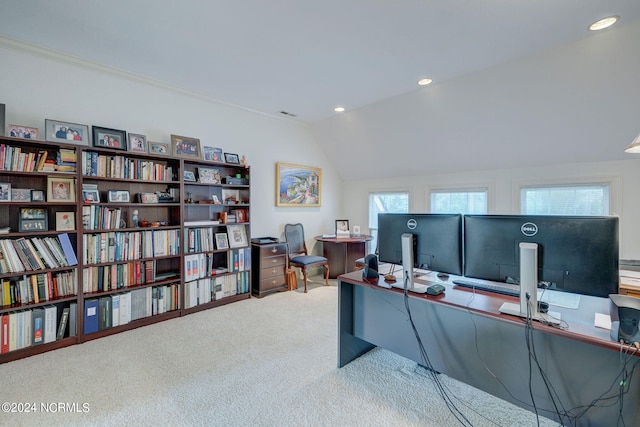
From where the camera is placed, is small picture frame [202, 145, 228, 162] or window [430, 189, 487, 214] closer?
small picture frame [202, 145, 228, 162]

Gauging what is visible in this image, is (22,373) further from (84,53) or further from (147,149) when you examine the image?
(84,53)

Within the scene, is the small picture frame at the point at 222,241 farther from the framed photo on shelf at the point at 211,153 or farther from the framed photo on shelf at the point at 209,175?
the framed photo on shelf at the point at 211,153

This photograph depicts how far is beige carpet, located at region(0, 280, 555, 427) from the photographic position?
1.74 m

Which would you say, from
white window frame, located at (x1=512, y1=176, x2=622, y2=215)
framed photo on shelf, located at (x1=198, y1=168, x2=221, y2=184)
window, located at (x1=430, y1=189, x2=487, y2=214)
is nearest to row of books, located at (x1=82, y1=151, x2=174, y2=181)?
framed photo on shelf, located at (x1=198, y1=168, x2=221, y2=184)

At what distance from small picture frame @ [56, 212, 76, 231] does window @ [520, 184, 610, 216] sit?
517 cm

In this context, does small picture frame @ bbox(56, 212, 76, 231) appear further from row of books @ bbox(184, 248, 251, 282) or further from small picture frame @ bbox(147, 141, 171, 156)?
row of books @ bbox(184, 248, 251, 282)

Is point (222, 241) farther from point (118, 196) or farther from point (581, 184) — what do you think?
point (581, 184)

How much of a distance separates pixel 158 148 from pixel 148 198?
23.0 inches

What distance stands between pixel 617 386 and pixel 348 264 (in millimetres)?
3640

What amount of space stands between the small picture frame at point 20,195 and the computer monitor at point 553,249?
3514 millimetres

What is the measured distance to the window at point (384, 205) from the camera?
502cm

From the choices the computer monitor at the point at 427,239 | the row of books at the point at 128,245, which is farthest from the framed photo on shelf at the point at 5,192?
the computer monitor at the point at 427,239

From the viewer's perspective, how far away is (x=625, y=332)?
1170 millimetres

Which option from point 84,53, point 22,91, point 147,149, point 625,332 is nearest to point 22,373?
point 147,149
